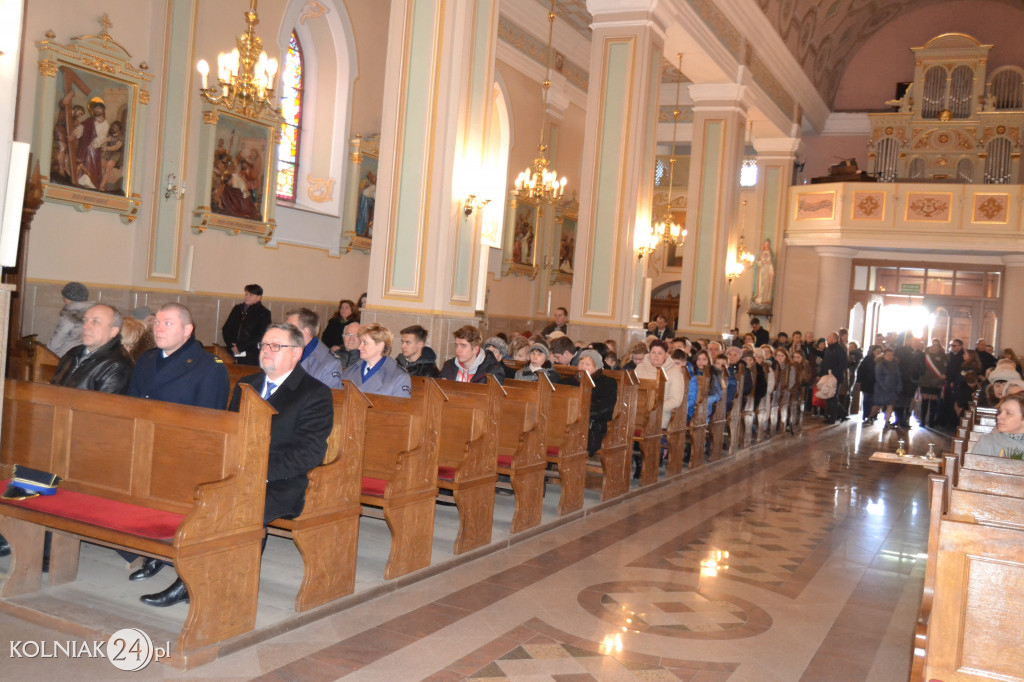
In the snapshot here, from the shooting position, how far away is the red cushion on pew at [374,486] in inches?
187

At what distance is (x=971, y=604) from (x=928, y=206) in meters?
18.7

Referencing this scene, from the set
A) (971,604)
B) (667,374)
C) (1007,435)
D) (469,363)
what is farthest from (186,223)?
(971,604)

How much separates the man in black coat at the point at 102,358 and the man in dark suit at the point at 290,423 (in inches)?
32.4

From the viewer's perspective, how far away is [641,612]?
4.62m

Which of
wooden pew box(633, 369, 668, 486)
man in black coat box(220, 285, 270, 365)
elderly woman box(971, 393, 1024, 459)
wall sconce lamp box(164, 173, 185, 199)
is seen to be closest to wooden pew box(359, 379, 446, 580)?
elderly woman box(971, 393, 1024, 459)

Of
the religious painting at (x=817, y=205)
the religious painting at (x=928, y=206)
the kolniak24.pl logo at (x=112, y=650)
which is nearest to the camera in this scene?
the kolniak24.pl logo at (x=112, y=650)

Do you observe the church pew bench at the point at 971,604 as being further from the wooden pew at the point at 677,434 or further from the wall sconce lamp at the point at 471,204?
the wall sconce lamp at the point at 471,204

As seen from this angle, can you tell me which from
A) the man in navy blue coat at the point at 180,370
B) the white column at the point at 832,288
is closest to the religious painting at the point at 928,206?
the white column at the point at 832,288

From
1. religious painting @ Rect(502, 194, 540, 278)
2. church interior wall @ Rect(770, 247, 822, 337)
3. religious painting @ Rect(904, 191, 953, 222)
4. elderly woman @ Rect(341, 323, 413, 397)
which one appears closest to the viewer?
elderly woman @ Rect(341, 323, 413, 397)

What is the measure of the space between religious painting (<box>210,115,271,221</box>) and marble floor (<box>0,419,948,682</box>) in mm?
6926

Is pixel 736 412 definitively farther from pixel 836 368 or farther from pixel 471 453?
pixel 471 453

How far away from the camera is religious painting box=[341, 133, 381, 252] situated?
45.4ft

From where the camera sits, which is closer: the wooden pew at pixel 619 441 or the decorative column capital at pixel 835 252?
the wooden pew at pixel 619 441

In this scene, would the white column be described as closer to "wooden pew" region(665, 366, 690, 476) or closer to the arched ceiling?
the arched ceiling
